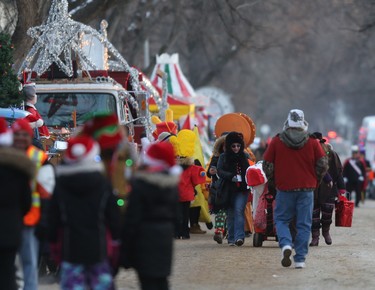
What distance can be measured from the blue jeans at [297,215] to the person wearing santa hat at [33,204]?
12.8ft

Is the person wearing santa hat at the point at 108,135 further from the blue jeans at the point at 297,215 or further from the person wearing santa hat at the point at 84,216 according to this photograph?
the blue jeans at the point at 297,215

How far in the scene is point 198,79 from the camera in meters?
53.8

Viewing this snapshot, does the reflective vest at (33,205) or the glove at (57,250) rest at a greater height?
the reflective vest at (33,205)

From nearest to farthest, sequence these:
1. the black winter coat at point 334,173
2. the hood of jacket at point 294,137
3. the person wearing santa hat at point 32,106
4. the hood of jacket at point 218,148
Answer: the hood of jacket at point 294,137 < the person wearing santa hat at point 32,106 < the black winter coat at point 334,173 < the hood of jacket at point 218,148

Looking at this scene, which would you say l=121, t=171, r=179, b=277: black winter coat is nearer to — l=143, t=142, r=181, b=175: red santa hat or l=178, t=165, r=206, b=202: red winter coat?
l=143, t=142, r=181, b=175: red santa hat

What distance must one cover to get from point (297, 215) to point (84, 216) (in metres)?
5.50

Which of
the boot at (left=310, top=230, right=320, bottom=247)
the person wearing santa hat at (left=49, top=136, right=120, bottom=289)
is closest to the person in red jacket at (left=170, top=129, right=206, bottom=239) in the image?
the boot at (left=310, top=230, right=320, bottom=247)

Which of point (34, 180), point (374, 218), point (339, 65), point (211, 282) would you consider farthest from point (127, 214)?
point (339, 65)

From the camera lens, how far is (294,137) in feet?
47.8

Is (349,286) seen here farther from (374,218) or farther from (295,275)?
(374,218)

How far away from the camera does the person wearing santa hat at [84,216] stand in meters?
9.59

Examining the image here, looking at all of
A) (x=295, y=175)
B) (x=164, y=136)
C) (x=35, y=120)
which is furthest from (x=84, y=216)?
(x=164, y=136)

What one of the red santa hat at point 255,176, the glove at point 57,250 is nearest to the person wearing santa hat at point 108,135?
the glove at point 57,250

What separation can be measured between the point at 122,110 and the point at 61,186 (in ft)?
35.1
